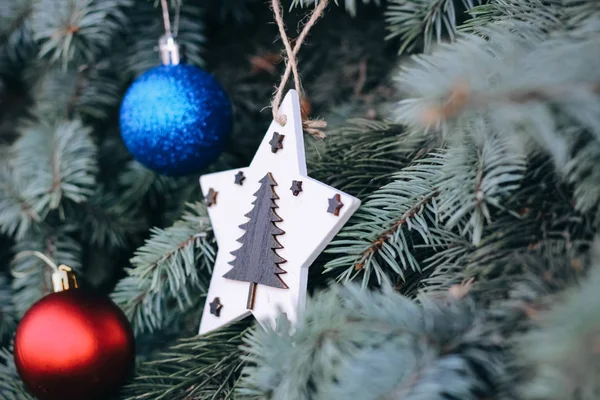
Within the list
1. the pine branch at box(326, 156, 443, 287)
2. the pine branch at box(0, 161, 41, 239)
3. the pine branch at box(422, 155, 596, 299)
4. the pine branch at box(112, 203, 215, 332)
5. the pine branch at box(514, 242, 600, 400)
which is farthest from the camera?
the pine branch at box(0, 161, 41, 239)

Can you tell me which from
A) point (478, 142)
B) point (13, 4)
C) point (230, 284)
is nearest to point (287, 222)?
point (230, 284)

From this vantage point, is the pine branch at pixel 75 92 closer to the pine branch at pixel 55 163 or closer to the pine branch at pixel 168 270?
the pine branch at pixel 55 163

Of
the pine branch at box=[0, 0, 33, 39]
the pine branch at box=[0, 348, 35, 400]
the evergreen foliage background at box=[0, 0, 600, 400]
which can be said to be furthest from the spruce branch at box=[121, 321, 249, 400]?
the pine branch at box=[0, 0, 33, 39]

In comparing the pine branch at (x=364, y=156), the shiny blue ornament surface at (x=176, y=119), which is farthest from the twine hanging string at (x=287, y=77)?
the shiny blue ornament surface at (x=176, y=119)

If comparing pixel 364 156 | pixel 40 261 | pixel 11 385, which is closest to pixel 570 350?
pixel 364 156

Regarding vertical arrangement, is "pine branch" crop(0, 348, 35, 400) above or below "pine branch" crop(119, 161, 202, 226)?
below

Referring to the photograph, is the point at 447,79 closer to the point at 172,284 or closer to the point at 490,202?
the point at 490,202

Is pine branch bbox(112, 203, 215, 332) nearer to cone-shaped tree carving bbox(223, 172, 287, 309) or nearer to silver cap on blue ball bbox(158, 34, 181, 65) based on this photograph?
cone-shaped tree carving bbox(223, 172, 287, 309)
